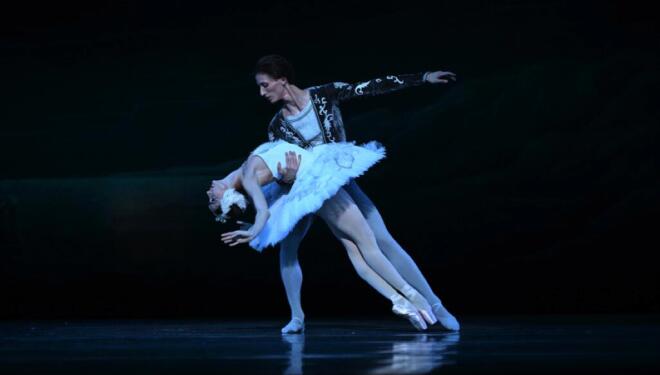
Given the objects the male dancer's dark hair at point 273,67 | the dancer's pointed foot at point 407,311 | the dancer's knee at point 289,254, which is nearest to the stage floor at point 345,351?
the dancer's pointed foot at point 407,311

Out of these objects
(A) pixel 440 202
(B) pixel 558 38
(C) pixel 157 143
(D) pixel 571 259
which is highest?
(B) pixel 558 38

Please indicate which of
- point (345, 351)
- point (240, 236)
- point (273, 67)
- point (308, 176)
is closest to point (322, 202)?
point (308, 176)

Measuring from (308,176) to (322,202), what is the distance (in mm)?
162

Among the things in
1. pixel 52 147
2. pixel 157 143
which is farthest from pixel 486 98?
pixel 52 147

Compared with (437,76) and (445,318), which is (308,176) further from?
(445,318)

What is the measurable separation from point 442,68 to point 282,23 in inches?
40.1

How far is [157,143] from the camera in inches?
249

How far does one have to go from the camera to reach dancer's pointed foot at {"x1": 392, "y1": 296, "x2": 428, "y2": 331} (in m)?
3.79

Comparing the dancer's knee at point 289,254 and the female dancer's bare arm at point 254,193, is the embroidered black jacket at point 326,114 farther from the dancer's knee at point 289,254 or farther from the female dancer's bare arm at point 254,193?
the dancer's knee at point 289,254

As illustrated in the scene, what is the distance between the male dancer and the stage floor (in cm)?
20

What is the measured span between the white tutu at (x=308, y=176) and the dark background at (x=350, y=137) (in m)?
2.18

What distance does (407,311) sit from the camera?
3.80 metres

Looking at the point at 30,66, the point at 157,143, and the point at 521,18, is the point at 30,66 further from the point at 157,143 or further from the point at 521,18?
the point at 521,18

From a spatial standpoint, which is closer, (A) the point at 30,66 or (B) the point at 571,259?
(B) the point at 571,259
